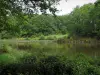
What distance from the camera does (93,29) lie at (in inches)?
2596

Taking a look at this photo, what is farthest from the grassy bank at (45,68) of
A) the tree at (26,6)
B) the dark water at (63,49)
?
the dark water at (63,49)

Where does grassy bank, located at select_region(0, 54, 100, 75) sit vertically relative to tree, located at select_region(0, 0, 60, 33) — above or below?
below

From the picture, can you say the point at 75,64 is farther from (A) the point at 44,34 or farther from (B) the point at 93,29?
(A) the point at 44,34

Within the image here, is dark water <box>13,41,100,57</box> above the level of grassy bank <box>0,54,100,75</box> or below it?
below

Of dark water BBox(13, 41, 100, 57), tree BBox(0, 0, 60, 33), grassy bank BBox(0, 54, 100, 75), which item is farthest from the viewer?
dark water BBox(13, 41, 100, 57)

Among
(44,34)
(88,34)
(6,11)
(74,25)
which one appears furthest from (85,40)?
(6,11)

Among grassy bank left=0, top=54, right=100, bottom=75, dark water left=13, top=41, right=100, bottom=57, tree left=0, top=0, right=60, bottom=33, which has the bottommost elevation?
dark water left=13, top=41, right=100, bottom=57

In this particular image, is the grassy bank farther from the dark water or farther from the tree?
the dark water

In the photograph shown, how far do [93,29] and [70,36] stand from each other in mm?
11512

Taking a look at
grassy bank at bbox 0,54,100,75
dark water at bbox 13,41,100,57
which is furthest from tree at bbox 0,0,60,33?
dark water at bbox 13,41,100,57

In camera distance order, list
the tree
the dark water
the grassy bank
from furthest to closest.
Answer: the dark water
the tree
the grassy bank

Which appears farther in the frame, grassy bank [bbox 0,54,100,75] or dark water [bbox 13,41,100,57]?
dark water [bbox 13,41,100,57]


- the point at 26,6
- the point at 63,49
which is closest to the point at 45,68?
the point at 26,6

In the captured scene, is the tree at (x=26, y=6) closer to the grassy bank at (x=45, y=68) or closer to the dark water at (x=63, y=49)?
the grassy bank at (x=45, y=68)
